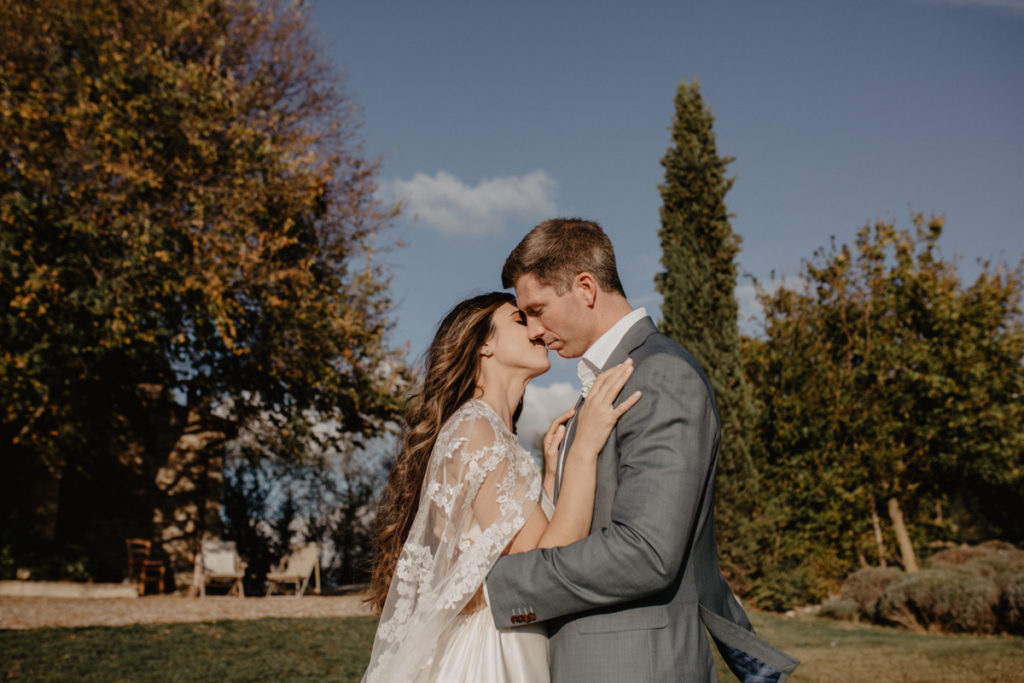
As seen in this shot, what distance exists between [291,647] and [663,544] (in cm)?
863

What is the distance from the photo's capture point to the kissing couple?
212cm

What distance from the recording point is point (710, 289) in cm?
1684

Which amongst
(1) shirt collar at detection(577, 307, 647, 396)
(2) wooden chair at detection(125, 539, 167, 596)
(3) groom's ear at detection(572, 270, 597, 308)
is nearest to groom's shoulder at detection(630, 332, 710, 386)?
(1) shirt collar at detection(577, 307, 647, 396)

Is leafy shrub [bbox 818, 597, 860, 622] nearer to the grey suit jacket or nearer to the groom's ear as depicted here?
the grey suit jacket

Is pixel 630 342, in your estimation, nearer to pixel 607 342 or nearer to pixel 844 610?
pixel 607 342

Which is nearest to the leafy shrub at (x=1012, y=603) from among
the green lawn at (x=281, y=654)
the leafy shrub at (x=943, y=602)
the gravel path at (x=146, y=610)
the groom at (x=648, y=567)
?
the leafy shrub at (x=943, y=602)

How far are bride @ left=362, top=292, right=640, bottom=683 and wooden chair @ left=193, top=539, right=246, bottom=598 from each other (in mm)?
15566

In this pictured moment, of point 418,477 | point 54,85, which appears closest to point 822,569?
point 418,477

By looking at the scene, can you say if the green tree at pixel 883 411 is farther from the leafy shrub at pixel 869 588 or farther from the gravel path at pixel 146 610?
the gravel path at pixel 146 610

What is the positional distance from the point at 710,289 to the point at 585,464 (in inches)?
598

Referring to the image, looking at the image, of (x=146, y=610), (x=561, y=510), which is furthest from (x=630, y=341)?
(x=146, y=610)

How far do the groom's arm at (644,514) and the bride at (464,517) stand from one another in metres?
0.11

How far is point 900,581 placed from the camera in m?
13.0

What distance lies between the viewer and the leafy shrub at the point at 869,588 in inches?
539
